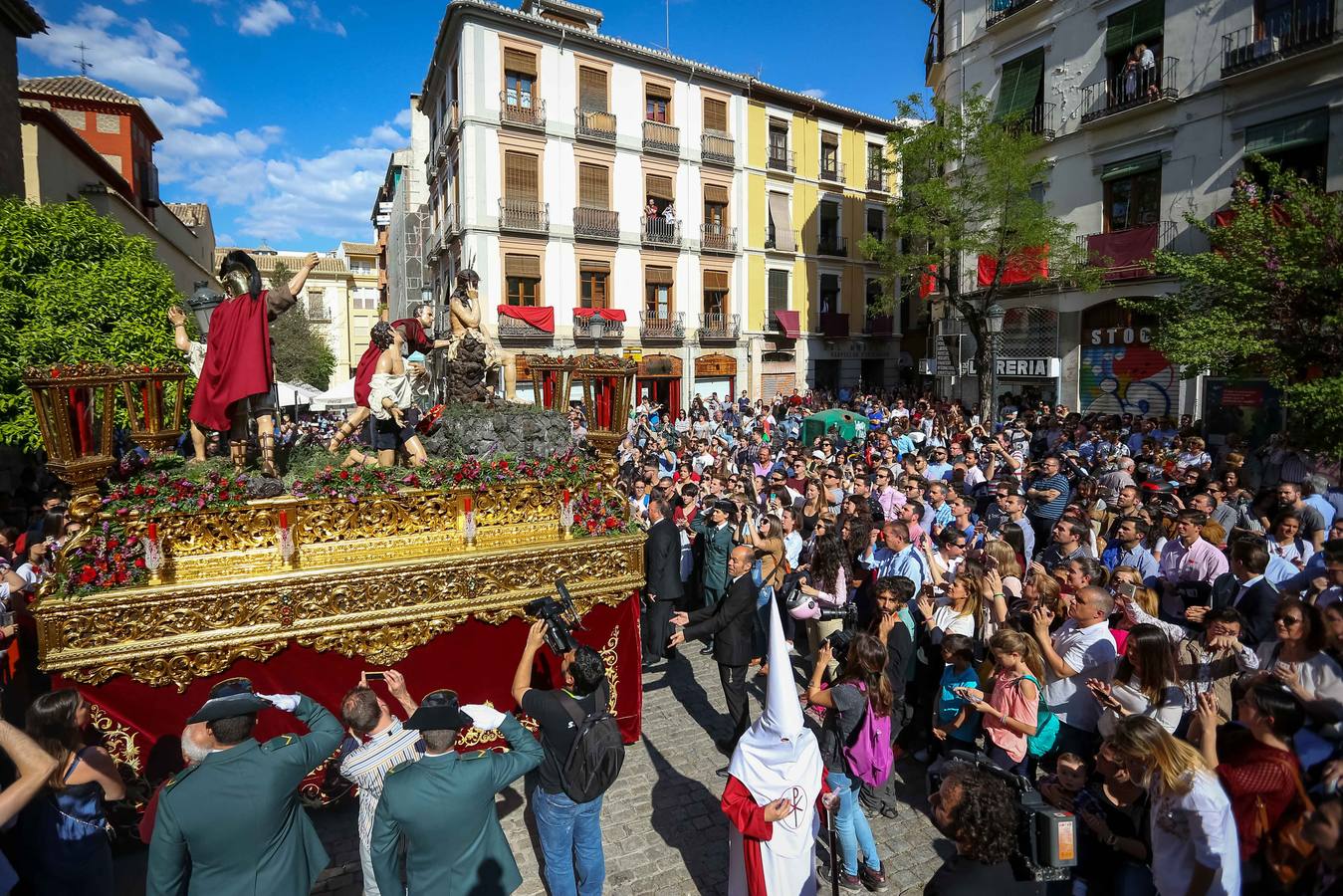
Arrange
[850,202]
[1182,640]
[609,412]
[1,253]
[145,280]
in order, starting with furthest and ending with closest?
[850,202] < [145,280] < [1,253] < [609,412] < [1182,640]

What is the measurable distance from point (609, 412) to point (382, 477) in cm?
222

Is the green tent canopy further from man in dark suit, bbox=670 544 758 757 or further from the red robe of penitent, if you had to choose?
the red robe of penitent

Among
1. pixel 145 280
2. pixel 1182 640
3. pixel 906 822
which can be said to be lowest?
pixel 906 822

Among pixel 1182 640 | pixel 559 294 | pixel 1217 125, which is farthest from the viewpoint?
pixel 559 294

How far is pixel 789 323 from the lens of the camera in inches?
1189

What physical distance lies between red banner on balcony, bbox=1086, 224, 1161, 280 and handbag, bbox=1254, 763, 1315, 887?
18.1 metres

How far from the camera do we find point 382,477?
595 centimetres

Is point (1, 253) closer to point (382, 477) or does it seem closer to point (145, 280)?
point (145, 280)

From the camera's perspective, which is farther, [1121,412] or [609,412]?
[1121,412]

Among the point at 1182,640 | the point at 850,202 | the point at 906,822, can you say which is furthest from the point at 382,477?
the point at 850,202

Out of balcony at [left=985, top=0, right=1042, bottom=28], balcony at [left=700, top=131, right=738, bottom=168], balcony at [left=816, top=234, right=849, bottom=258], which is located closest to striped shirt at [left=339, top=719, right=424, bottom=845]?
balcony at [left=985, top=0, right=1042, bottom=28]

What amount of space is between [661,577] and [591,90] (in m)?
23.0

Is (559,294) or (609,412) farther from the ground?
(559,294)

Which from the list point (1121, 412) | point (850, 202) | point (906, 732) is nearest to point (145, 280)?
point (906, 732)
